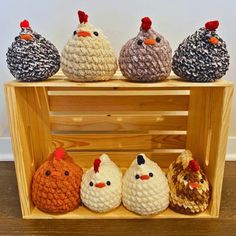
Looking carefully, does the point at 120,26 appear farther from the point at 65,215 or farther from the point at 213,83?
the point at 65,215

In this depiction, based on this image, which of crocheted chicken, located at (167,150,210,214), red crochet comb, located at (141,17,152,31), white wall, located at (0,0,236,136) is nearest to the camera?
red crochet comb, located at (141,17,152,31)

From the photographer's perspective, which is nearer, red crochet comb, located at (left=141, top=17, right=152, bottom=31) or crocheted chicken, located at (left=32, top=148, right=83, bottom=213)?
red crochet comb, located at (left=141, top=17, right=152, bottom=31)

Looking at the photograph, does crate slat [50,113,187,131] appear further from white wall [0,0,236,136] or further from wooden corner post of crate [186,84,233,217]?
white wall [0,0,236,136]

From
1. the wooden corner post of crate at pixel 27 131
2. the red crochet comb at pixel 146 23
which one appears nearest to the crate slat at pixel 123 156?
the wooden corner post of crate at pixel 27 131

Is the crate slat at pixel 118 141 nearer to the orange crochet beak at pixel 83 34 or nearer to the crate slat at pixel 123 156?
the crate slat at pixel 123 156

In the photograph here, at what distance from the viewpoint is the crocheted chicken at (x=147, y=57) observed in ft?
2.06

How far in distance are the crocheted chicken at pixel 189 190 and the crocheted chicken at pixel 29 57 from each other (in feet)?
1.53

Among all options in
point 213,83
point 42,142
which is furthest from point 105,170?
point 213,83

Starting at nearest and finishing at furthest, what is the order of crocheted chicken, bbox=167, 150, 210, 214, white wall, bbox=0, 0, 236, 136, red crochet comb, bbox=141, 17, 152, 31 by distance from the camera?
red crochet comb, bbox=141, 17, 152, 31, crocheted chicken, bbox=167, 150, 210, 214, white wall, bbox=0, 0, 236, 136

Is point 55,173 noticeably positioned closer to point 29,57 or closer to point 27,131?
point 27,131

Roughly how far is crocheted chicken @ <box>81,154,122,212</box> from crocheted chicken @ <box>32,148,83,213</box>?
1.2 inches

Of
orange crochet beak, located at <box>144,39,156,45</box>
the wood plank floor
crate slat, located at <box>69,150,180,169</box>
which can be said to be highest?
orange crochet beak, located at <box>144,39,156,45</box>

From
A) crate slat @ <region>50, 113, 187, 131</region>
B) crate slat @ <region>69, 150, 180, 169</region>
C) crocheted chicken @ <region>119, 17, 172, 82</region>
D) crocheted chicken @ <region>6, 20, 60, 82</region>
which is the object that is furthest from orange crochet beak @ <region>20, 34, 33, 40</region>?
crate slat @ <region>69, 150, 180, 169</region>

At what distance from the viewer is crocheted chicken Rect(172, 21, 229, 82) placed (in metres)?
0.63
